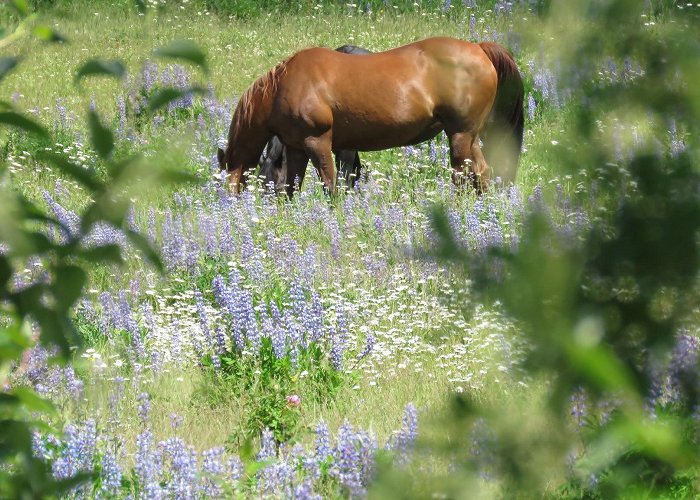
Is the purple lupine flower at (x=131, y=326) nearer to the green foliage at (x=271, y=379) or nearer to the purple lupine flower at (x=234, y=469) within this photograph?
the green foliage at (x=271, y=379)

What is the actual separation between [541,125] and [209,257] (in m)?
5.89

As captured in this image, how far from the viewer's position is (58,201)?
9484mm

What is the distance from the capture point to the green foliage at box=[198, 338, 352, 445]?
4859 millimetres

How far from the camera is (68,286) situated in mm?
1465

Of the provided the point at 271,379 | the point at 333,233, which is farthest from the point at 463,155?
the point at 271,379

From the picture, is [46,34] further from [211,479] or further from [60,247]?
[211,479]

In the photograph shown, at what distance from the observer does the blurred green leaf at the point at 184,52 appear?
4.57 feet

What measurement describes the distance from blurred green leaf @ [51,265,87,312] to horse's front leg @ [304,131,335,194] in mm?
8339

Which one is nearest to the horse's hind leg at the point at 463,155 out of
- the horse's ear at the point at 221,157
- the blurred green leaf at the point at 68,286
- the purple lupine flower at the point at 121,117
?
the horse's ear at the point at 221,157

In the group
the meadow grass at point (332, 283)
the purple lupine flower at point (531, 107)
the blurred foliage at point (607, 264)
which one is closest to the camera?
the blurred foliage at point (607, 264)

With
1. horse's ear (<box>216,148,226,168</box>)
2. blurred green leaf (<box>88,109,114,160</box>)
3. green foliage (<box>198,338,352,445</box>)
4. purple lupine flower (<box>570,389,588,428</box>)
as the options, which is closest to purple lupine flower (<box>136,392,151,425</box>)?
green foliage (<box>198,338,352,445</box>)

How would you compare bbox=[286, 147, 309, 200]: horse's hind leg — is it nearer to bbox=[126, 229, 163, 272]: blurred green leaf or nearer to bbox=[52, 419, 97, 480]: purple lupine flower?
bbox=[52, 419, 97, 480]: purple lupine flower

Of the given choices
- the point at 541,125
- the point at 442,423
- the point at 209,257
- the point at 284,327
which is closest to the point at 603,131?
the point at 442,423

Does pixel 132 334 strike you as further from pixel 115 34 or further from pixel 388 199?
pixel 115 34
